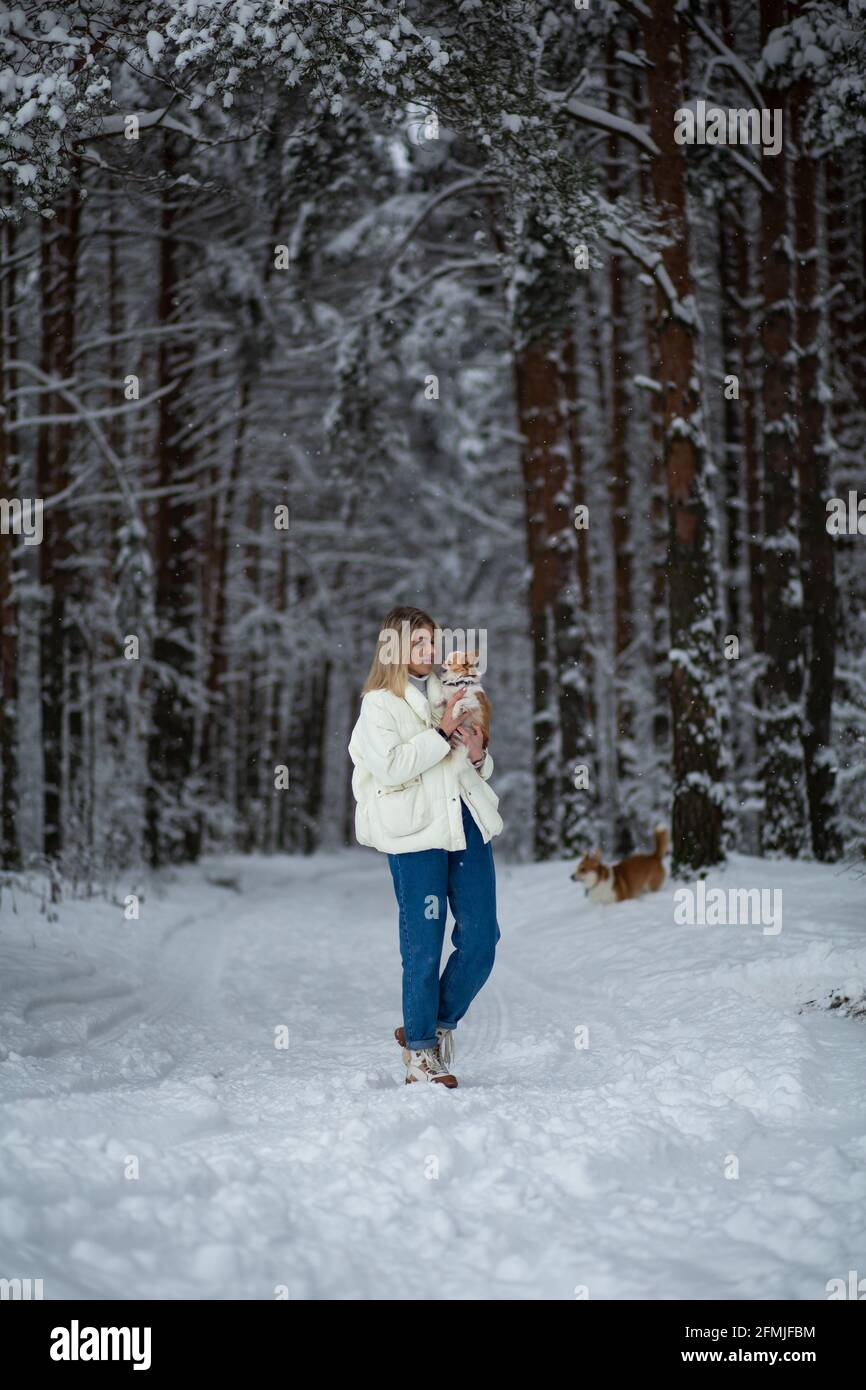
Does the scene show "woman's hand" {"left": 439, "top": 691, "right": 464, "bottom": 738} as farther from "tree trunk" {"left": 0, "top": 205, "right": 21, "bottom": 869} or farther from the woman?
"tree trunk" {"left": 0, "top": 205, "right": 21, "bottom": 869}

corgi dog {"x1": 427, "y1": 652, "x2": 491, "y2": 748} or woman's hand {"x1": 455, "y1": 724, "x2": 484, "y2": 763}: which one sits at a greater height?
corgi dog {"x1": 427, "y1": 652, "x2": 491, "y2": 748}

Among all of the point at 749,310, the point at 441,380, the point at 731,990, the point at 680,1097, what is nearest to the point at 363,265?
the point at 441,380

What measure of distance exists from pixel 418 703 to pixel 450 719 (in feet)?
0.81

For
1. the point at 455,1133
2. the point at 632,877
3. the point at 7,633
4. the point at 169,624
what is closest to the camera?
the point at 455,1133

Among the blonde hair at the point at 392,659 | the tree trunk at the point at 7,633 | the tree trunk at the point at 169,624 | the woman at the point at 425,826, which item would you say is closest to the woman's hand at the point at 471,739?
the woman at the point at 425,826

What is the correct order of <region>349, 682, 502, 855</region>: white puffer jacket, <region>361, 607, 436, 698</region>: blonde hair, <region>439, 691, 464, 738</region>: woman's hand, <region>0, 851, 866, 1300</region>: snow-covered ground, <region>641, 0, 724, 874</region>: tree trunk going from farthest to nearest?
1. <region>641, 0, 724, 874</region>: tree trunk
2. <region>361, 607, 436, 698</region>: blonde hair
3. <region>439, 691, 464, 738</region>: woman's hand
4. <region>349, 682, 502, 855</region>: white puffer jacket
5. <region>0, 851, 866, 1300</region>: snow-covered ground

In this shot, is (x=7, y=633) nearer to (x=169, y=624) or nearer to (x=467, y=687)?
(x=169, y=624)

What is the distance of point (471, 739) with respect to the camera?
18.5 ft

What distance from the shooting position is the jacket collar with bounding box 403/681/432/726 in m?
5.76

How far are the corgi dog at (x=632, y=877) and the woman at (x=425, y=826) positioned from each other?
5.59 metres

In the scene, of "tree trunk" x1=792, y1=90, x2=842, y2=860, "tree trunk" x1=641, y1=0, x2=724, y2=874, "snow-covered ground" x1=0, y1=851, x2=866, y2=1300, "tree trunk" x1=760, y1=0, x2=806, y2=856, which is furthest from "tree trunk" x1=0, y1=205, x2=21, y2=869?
"tree trunk" x1=792, y1=90, x2=842, y2=860

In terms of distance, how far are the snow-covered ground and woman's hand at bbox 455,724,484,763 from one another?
1527 millimetres

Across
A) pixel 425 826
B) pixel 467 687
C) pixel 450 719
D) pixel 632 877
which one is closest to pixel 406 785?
pixel 425 826

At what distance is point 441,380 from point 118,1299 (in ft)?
68.9
